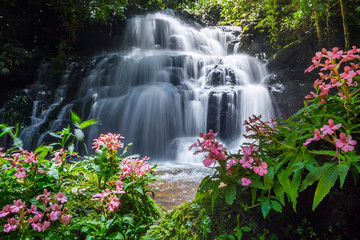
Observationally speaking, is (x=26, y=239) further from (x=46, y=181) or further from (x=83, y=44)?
(x=83, y=44)

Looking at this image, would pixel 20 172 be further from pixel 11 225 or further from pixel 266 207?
pixel 266 207

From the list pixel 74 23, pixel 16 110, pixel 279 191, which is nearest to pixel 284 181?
pixel 279 191

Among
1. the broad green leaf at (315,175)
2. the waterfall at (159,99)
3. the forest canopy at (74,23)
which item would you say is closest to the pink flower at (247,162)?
the broad green leaf at (315,175)

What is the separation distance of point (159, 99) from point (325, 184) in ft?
26.8

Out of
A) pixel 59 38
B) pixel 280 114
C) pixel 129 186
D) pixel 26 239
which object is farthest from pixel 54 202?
pixel 59 38

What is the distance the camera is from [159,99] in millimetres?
8828

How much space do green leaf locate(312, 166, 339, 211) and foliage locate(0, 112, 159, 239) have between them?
106 cm

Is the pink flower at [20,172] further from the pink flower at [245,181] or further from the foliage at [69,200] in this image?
the pink flower at [245,181]

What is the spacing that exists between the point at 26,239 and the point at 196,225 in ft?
3.06

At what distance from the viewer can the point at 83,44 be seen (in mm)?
13617

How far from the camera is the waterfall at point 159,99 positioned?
318 inches

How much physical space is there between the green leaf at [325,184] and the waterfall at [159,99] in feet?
20.6

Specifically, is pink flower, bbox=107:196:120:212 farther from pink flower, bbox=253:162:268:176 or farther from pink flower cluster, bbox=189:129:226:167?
pink flower, bbox=253:162:268:176

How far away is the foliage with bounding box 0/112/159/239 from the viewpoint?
3.78 feet
